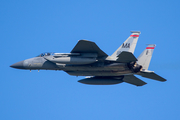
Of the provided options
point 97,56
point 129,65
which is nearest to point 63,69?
point 97,56

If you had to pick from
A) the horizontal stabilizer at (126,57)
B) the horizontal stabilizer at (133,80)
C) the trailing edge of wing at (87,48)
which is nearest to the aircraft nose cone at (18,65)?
the trailing edge of wing at (87,48)

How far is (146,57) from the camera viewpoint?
26719 mm

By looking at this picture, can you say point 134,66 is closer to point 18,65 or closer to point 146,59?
point 146,59

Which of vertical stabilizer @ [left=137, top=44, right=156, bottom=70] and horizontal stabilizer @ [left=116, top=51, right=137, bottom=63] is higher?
vertical stabilizer @ [left=137, top=44, right=156, bottom=70]

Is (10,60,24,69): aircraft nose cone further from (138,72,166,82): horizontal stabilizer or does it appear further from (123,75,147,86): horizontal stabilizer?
(138,72,166,82): horizontal stabilizer

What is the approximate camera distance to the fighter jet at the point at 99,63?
2475 centimetres

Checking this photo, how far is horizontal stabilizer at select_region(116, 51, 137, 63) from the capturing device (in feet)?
76.6

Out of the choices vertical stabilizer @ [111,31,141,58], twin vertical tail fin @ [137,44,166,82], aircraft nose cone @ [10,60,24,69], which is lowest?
aircraft nose cone @ [10,60,24,69]

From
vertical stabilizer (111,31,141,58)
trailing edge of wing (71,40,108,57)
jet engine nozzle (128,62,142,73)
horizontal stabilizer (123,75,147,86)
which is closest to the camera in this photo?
trailing edge of wing (71,40,108,57)

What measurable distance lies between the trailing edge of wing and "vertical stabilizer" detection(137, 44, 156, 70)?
12.7 ft

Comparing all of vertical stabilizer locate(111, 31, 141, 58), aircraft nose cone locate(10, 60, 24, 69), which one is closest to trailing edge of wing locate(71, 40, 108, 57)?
vertical stabilizer locate(111, 31, 141, 58)

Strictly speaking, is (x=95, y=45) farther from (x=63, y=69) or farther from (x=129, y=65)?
(x=63, y=69)

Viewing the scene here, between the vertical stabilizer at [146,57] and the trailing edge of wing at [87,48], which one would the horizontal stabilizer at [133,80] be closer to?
the vertical stabilizer at [146,57]

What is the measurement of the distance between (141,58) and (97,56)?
4.64 m
